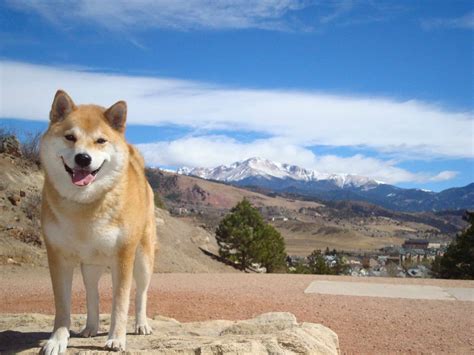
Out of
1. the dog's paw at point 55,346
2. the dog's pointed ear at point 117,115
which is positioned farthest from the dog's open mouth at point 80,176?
the dog's paw at point 55,346

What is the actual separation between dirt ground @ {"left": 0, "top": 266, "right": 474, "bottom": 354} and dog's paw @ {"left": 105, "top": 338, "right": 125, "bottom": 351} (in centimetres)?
466

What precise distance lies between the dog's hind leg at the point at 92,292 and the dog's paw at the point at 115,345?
3.37ft

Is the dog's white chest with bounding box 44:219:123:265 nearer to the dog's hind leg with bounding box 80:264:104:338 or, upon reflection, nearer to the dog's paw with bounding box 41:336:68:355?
the dog's paw with bounding box 41:336:68:355

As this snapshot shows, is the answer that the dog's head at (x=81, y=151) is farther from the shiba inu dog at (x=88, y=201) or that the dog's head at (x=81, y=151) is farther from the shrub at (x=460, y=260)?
the shrub at (x=460, y=260)

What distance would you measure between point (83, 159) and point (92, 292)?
2037 mm

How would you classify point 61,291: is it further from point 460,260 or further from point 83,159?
point 460,260

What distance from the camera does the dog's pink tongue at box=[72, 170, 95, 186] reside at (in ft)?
15.6

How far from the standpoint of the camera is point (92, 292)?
611cm

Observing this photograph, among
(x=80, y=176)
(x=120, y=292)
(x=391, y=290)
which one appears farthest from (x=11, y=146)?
(x=80, y=176)

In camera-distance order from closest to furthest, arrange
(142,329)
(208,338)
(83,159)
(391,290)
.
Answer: (83,159), (208,338), (142,329), (391,290)

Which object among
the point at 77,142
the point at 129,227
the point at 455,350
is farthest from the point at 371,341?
the point at 77,142

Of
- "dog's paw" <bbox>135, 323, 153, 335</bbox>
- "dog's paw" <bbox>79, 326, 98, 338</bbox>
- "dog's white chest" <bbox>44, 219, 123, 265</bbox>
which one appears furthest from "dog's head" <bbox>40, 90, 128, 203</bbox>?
"dog's paw" <bbox>135, 323, 153, 335</bbox>

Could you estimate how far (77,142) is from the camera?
4.77 meters

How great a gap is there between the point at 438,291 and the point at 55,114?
12.3 m
